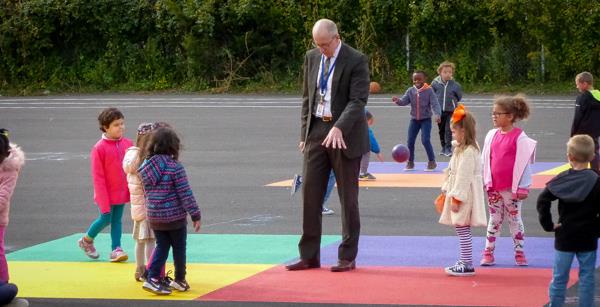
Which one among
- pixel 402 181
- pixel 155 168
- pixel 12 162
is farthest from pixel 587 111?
pixel 12 162

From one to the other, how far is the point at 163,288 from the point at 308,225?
1532 millimetres

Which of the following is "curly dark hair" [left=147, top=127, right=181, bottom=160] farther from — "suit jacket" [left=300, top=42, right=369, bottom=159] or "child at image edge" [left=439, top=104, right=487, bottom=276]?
"child at image edge" [left=439, top=104, right=487, bottom=276]

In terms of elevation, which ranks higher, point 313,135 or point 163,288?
point 313,135

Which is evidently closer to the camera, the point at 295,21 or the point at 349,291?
the point at 349,291

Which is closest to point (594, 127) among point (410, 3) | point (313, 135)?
point (313, 135)

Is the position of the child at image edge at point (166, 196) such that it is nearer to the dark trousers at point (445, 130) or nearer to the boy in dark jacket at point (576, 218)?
the boy in dark jacket at point (576, 218)

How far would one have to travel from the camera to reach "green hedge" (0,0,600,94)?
112 feet

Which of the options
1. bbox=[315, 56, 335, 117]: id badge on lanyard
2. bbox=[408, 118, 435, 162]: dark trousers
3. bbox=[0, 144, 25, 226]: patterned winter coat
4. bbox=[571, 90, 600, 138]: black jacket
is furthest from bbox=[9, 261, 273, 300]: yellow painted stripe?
bbox=[408, 118, 435, 162]: dark trousers

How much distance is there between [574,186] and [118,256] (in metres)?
4.32

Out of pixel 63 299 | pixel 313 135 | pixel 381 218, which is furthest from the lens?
pixel 381 218

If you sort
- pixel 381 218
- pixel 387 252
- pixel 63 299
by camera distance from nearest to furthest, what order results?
pixel 63 299 → pixel 387 252 → pixel 381 218

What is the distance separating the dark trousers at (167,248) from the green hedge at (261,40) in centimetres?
2654

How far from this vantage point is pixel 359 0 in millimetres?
36562

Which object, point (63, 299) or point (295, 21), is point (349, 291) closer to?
point (63, 299)
